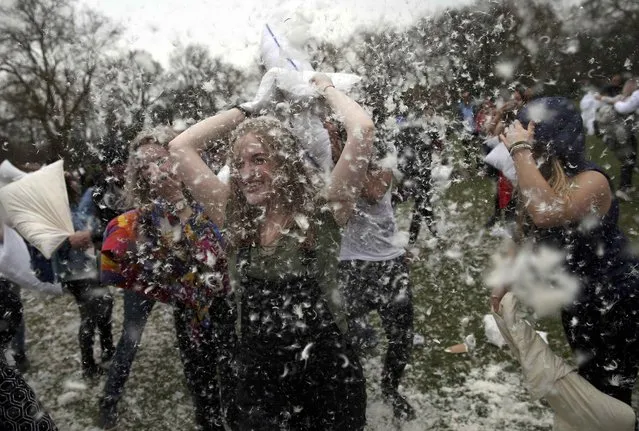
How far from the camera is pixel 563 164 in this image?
1.92m

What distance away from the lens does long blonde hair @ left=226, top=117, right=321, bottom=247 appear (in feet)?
5.80

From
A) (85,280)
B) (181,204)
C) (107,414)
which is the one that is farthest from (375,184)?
(85,280)

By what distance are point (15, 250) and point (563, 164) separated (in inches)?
130

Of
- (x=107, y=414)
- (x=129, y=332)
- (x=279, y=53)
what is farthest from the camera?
(x=107, y=414)

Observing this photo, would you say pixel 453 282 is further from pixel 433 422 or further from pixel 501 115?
pixel 433 422

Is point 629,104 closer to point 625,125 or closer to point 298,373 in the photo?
point 625,125

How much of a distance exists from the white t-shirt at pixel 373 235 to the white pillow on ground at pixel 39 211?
204 centimetres

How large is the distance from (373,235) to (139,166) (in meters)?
1.29

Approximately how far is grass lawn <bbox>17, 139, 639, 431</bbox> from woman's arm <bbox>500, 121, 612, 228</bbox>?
1355mm

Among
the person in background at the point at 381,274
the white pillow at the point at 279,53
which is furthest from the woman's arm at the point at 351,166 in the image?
the person in background at the point at 381,274

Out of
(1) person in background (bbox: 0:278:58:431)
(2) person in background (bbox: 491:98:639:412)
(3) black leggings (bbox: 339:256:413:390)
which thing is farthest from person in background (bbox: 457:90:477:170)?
(1) person in background (bbox: 0:278:58:431)

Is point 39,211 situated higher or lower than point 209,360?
higher

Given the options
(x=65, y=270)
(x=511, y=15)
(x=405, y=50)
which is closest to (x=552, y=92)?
(x=511, y=15)

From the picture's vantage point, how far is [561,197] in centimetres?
184
